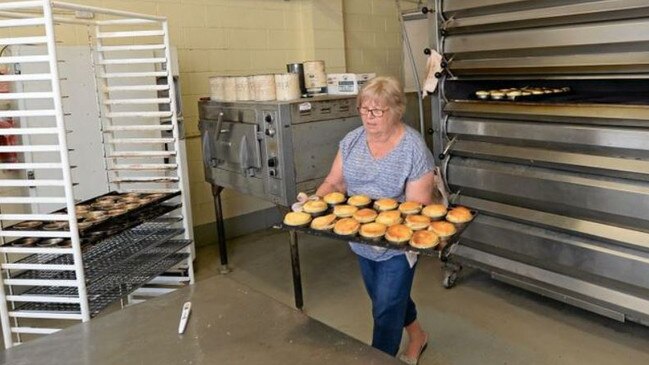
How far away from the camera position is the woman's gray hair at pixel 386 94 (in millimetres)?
2127

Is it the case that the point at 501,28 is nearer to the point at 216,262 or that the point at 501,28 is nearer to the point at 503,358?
the point at 503,358

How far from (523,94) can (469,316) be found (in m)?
1.34

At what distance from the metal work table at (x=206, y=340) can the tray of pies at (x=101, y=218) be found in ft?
3.45

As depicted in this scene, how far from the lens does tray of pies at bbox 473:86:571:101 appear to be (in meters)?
3.05

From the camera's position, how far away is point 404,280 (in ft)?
7.00

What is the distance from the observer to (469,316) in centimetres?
311

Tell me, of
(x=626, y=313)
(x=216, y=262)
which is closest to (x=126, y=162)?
(x=216, y=262)

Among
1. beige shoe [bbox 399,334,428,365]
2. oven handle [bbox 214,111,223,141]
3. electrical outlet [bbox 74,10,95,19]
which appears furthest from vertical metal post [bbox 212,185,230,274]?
beige shoe [bbox 399,334,428,365]

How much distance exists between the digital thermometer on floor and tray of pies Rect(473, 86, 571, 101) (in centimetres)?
224

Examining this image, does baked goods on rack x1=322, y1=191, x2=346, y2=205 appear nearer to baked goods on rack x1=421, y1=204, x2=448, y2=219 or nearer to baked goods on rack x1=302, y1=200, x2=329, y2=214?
baked goods on rack x1=302, y1=200, x2=329, y2=214

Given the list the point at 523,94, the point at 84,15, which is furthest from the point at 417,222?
the point at 84,15

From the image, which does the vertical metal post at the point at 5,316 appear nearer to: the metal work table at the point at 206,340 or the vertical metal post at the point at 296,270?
the metal work table at the point at 206,340

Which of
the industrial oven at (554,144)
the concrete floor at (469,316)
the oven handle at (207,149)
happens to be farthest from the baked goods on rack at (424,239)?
the oven handle at (207,149)

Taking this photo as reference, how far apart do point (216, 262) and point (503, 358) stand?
240cm
